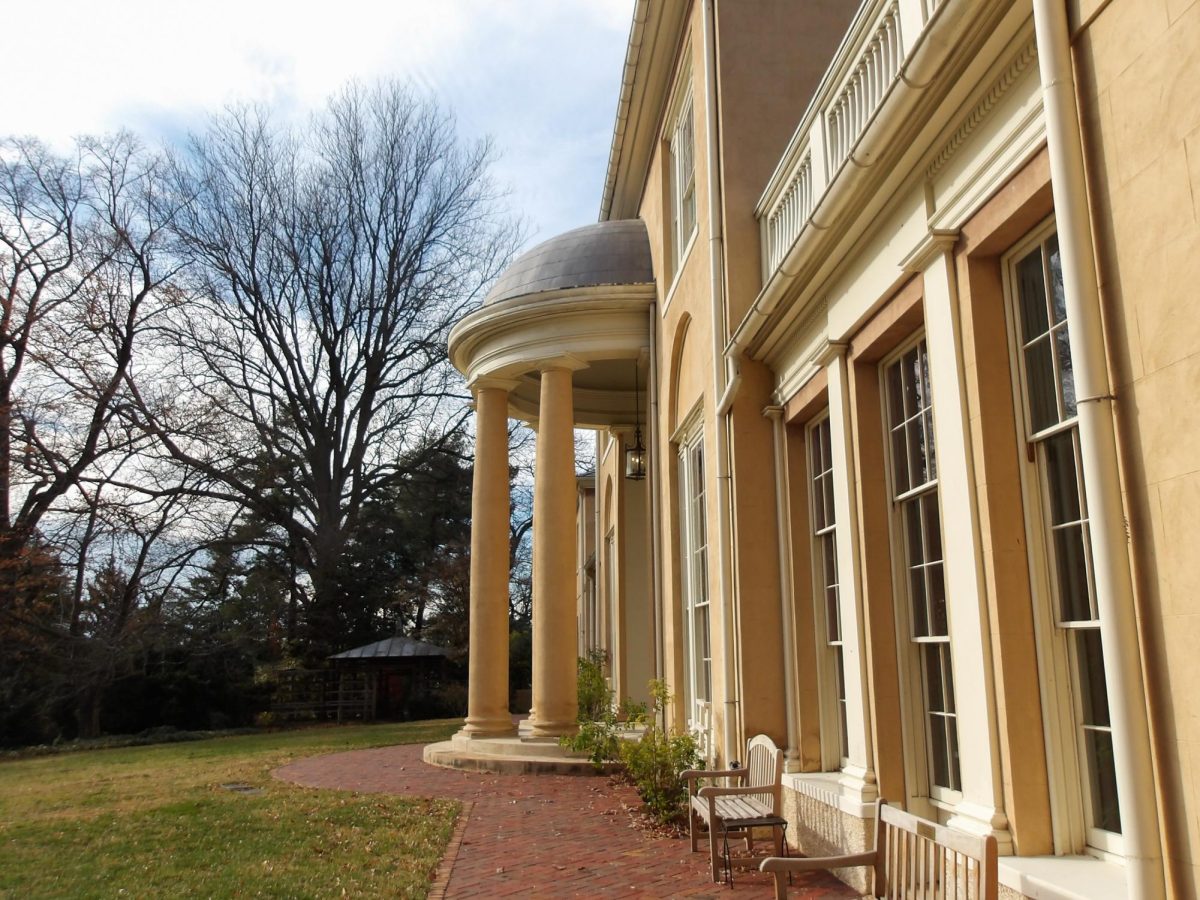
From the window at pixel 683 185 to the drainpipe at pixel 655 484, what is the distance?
100 cm

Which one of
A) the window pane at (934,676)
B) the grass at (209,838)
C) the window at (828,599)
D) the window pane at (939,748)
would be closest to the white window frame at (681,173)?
the window at (828,599)

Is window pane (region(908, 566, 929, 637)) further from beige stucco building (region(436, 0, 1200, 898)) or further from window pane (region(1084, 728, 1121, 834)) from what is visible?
window pane (region(1084, 728, 1121, 834))

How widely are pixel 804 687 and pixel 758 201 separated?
14.6 feet

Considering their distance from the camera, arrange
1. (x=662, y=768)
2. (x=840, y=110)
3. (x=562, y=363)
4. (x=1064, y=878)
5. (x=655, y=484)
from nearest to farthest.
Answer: (x=1064, y=878)
(x=840, y=110)
(x=662, y=768)
(x=655, y=484)
(x=562, y=363)

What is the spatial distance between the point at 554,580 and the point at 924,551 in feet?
25.6

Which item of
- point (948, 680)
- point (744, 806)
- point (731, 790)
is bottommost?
point (744, 806)

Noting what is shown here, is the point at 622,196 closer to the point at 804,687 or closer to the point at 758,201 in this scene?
the point at 758,201

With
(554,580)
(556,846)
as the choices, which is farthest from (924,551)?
(554,580)

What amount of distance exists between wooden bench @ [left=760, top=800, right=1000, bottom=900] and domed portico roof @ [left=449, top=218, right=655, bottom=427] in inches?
382

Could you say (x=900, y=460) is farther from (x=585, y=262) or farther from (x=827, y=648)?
(x=585, y=262)

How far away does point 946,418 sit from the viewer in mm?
5004

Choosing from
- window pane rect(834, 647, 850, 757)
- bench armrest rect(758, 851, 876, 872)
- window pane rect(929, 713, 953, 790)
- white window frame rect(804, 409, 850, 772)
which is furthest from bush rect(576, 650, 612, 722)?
bench armrest rect(758, 851, 876, 872)

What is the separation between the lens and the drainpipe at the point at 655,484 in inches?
517

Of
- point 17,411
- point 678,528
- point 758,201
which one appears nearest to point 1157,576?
point 758,201
